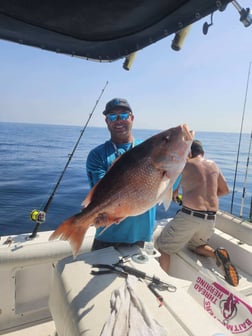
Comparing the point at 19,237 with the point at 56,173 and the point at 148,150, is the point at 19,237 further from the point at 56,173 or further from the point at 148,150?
the point at 56,173

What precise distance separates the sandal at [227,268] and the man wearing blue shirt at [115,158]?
1504mm

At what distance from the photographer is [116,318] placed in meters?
1.55

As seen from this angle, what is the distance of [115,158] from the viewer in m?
2.50

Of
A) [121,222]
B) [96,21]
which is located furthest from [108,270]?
[96,21]

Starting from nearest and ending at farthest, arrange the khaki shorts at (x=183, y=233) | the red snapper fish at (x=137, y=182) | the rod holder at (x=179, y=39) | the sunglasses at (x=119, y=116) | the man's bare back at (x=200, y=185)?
the red snapper fish at (x=137, y=182), the rod holder at (x=179, y=39), the sunglasses at (x=119, y=116), the khaki shorts at (x=183, y=233), the man's bare back at (x=200, y=185)

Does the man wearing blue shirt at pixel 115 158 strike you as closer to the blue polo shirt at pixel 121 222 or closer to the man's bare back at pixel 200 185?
the blue polo shirt at pixel 121 222

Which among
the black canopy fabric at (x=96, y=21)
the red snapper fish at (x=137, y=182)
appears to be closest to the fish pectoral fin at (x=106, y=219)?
the red snapper fish at (x=137, y=182)

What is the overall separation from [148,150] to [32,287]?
8.18 ft

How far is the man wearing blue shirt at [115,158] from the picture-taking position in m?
2.41

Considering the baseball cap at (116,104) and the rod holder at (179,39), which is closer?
the rod holder at (179,39)

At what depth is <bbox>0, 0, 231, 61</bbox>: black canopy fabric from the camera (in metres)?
1.73

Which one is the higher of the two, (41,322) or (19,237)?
(19,237)

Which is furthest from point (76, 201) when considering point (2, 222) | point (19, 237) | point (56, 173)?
point (19, 237)

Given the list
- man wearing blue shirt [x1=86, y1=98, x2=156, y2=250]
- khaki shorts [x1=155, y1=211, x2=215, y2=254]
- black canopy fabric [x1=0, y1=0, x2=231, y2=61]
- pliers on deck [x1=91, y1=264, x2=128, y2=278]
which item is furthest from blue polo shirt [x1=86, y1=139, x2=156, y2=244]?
Result: khaki shorts [x1=155, y1=211, x2=215, y2=254]
